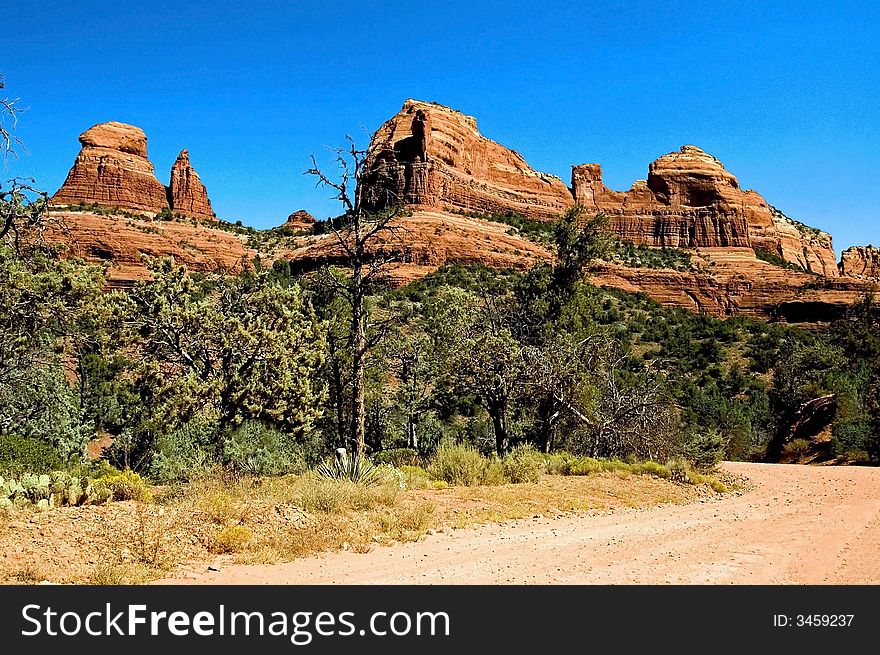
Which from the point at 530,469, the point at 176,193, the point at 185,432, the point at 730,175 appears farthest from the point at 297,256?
the point at 730,175

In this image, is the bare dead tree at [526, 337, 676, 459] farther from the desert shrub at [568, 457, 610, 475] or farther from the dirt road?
the dirt road

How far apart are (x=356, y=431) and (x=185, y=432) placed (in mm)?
6263

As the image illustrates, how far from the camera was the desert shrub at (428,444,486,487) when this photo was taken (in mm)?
11531

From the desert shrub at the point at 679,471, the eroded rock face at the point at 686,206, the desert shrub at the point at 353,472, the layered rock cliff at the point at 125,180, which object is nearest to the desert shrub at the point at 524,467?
the desert shrub at the point at 353,472

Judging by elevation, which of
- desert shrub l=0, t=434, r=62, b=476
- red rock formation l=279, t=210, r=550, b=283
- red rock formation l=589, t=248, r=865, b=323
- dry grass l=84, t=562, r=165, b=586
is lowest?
dry grass l=84, t=562, r=165, b=586

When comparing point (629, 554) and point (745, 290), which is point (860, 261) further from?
point (629, 554)

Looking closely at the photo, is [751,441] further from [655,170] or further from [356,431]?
[655,170]

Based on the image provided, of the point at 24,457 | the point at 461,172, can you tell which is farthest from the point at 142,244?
the point at 24,457

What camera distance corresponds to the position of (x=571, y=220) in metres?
29.7

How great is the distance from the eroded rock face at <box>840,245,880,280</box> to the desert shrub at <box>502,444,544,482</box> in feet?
415

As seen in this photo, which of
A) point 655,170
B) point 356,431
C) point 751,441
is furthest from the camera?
point 655,170

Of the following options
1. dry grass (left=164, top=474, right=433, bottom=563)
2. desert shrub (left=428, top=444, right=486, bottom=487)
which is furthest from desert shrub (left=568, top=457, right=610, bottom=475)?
dry grass (left=164, top=474, right=433, bottom=563)

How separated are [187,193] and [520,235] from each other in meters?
45.8

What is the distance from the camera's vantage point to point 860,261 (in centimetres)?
11862
